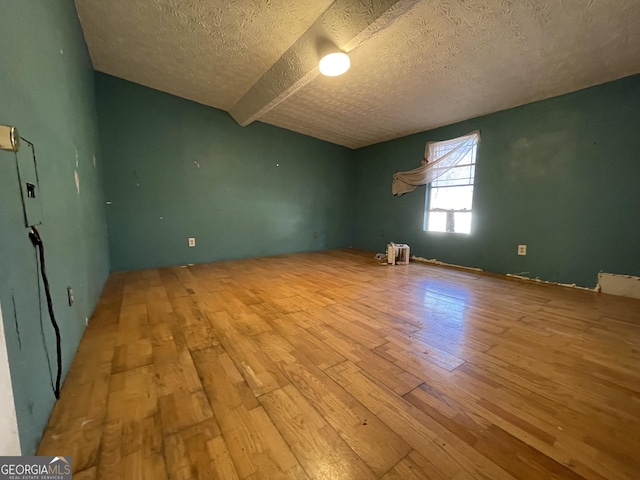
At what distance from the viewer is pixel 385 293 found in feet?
8.06

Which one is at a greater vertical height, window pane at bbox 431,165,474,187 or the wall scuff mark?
window pane at bbox 431,165,474,187

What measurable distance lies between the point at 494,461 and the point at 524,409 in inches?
14.1

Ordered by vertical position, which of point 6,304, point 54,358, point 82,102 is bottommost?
point 54,358

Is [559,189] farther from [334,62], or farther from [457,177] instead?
[334,62]

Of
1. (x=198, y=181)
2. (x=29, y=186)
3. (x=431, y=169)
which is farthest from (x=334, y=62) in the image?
(x=431, y=169)

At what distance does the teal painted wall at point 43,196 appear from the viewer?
0.76 metres

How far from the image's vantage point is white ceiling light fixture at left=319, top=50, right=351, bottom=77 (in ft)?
6.08

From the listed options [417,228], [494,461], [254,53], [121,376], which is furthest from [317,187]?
[494,461]

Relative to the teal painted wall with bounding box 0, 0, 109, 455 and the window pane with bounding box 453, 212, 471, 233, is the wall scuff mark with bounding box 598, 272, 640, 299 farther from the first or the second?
the teal painted wall with bounding box 0, 0, 109, 455

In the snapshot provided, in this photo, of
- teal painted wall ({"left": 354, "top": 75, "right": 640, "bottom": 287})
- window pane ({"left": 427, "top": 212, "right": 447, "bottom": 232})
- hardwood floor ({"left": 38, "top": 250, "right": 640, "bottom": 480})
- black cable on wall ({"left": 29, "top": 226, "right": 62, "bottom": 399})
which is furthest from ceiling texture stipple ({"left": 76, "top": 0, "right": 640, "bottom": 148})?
hardwood floor ({"left": 38, "top": 250, "right": 640, "bottom": 480})

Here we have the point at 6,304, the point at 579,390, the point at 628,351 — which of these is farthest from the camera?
the point at 628,351

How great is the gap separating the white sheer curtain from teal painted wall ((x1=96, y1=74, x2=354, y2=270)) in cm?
147

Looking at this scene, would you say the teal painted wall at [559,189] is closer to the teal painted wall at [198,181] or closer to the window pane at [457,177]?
the window pane at [457,177]

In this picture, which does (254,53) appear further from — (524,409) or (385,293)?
(524,409)
